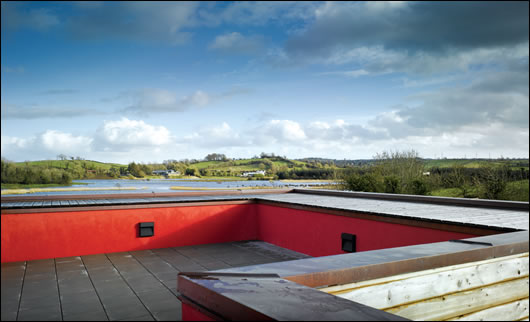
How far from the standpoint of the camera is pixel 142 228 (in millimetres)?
4379

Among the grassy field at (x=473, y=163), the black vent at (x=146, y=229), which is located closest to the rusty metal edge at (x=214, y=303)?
the black vent at (x=146, y=229)

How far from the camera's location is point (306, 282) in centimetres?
126

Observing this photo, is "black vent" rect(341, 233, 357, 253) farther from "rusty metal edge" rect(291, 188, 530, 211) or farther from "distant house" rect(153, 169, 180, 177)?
"distant house" rect(153, 169, 180, 177)

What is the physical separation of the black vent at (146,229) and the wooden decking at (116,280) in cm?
19

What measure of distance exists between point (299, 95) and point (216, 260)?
3.34m

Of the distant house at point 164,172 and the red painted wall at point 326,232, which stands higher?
the distant house at point 164,172

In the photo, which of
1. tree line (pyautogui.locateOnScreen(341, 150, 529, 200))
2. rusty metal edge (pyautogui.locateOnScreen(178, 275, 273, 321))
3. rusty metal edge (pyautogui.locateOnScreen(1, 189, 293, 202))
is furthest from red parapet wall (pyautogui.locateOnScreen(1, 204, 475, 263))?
tree line (pyautogui.locateOnScreen(341, 150, 529, 200))

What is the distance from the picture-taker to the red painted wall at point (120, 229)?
3.82 metres

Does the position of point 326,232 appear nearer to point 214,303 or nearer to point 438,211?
point 438,211

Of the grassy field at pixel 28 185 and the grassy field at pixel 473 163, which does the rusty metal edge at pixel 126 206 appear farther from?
the grassy field at pixel 473 163

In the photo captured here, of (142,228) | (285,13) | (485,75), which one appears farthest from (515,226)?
(485,75)

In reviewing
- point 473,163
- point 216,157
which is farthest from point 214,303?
point 473,163

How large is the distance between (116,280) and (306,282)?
2405 mm

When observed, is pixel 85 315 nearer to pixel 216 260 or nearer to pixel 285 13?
pixel 216 260
